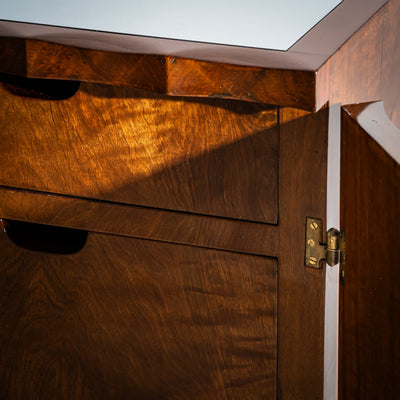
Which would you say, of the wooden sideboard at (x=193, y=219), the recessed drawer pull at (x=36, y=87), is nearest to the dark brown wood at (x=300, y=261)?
the wooden sideboard at (x=193, y=219)

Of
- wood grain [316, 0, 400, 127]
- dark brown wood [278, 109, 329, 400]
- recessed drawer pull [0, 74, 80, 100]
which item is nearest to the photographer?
wood grain [316, 0, 400, 127]

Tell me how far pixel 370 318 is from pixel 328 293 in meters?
0.05

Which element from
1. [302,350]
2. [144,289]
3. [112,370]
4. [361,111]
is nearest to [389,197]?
[361,111]

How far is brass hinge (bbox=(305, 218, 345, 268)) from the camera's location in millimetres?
478

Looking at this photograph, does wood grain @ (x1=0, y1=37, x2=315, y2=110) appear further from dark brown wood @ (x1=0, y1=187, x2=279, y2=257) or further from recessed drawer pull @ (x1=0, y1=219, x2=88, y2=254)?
recessed drawer pull @ (x1=0, y1=219, x2=88, y2=254)

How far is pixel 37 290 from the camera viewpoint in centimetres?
67

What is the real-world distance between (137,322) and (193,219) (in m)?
0.17

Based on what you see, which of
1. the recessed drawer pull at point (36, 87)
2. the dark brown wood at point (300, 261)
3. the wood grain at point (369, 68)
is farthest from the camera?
the recessed drawer pull at point (36, 87)

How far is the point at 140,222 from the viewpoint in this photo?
0.58 metres

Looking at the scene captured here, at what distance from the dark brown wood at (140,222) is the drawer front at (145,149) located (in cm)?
1

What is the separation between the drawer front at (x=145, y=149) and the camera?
499 mm

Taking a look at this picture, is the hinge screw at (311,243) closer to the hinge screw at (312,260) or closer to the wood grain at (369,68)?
the hinge screw at (312,260)

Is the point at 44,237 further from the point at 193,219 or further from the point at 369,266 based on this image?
the point at 369,266

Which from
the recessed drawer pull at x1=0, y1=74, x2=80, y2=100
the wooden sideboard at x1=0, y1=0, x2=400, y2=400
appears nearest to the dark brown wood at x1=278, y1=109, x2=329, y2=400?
the wooden sideboard at x1=0, y1=0, x2=400, y2=400
